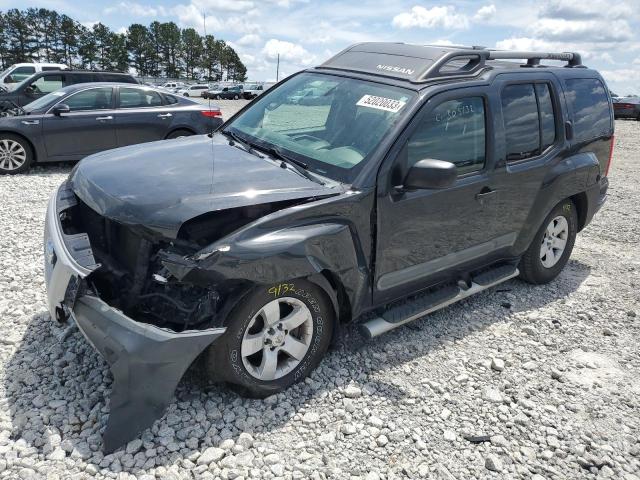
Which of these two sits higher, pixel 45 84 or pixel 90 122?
pixel 45 84

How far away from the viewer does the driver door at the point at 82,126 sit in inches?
341

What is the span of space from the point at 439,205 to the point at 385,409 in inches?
54.9

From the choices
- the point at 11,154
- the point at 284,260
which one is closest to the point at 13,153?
the point at 11,154

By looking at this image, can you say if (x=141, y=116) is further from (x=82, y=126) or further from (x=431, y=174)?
(x=431, y=174)

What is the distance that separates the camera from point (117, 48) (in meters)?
89.9

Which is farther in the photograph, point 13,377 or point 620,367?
point 620,367

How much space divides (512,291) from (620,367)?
4.13 ft

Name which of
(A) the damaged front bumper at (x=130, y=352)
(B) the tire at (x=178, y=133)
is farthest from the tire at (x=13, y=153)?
(A) the damaged front bumper at (x=130, y=352)

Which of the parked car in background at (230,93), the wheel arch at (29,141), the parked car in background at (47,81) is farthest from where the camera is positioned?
the parked car in background at (230,93)

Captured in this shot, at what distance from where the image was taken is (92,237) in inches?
134

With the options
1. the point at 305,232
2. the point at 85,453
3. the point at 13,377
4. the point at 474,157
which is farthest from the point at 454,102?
the point at 13,377

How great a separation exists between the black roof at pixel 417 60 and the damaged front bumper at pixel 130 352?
2326 mm

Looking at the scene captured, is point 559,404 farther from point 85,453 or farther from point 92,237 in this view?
point 92,237

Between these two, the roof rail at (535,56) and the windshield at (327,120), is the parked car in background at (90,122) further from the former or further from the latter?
the roof rail at (535,56)
